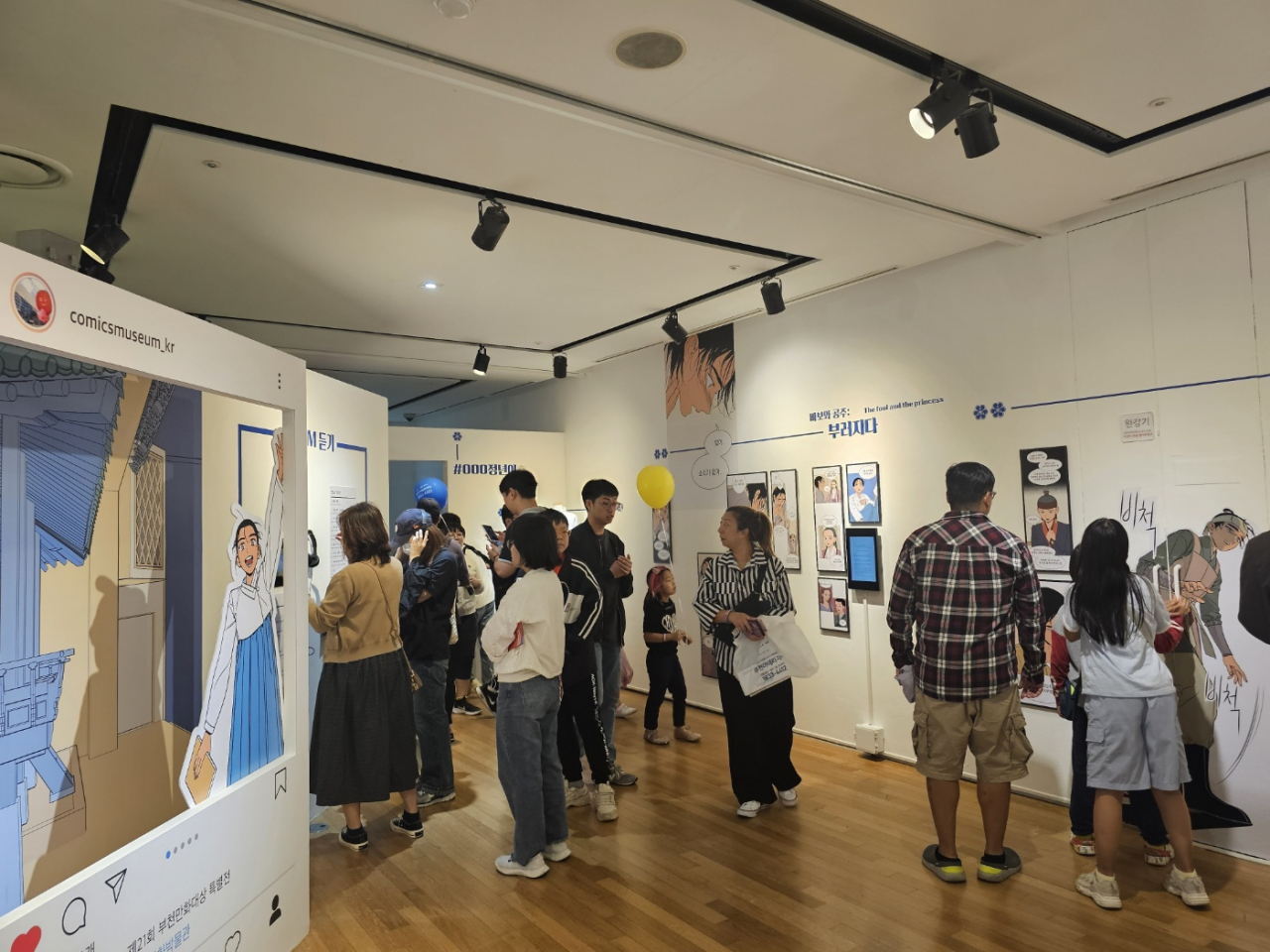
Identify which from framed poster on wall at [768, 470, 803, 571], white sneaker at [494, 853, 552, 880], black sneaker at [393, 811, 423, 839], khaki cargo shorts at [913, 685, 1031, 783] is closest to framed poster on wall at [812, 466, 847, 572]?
framed poster on wall at [768, 470, 803, 571]

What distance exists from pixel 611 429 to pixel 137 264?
163 inches

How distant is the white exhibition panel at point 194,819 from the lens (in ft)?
6.22

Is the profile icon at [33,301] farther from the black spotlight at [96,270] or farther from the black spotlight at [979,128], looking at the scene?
the black spotlight at [979,128]

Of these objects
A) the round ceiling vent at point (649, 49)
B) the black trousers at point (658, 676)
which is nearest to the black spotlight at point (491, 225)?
the round ceiling vent at point (649, 49)

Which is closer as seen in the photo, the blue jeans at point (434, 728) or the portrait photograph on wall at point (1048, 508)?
the portrait photograph on wall at point (1048, 508)

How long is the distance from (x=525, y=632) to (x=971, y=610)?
182 cm

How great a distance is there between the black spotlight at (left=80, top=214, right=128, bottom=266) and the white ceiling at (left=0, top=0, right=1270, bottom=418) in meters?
0.16

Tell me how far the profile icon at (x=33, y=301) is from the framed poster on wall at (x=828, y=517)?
14.8ft

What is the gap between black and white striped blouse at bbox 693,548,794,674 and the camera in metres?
4.15

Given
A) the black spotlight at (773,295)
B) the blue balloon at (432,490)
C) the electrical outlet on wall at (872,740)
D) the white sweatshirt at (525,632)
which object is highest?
the black spotlight at (773,295)

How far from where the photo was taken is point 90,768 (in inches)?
83.0

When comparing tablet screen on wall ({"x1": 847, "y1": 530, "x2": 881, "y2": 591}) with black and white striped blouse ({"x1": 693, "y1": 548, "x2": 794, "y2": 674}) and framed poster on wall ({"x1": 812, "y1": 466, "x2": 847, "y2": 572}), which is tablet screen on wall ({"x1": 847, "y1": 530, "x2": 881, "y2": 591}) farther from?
black and white striped blouse ({"x1": 693, "y1": 548, "x2": 794, "y2": 674})

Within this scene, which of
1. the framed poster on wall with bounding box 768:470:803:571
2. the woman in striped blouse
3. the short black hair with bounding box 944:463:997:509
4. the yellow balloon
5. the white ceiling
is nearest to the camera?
the white ceiling

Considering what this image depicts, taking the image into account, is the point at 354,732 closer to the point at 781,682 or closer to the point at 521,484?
the point at 521,484
